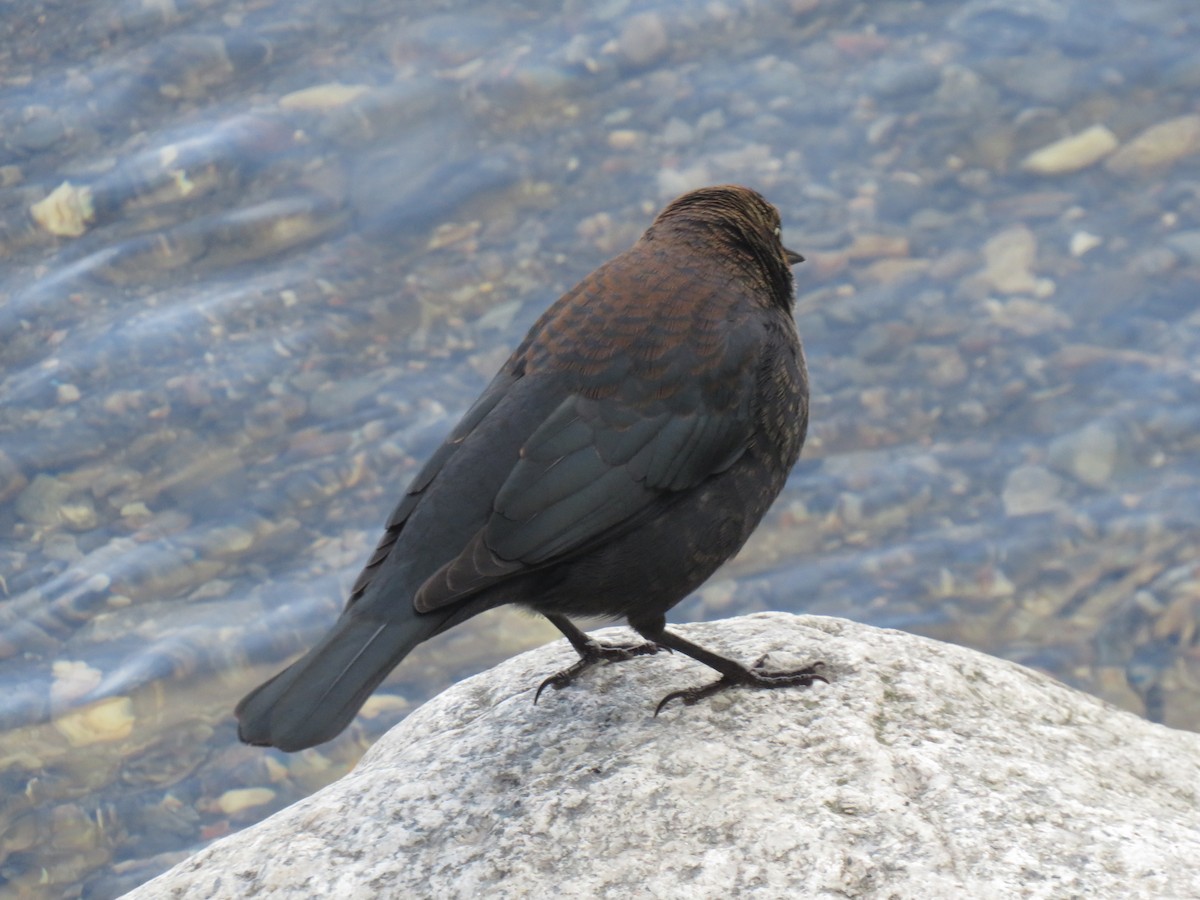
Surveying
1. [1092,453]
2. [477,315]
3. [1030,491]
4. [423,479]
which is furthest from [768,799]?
[477,315]

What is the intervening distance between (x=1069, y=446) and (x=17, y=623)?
5.50 meters

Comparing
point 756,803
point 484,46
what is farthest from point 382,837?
point 484,46

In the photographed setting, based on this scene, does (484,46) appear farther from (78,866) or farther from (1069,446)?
(78,866)

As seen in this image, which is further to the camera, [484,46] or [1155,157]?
[484,46]

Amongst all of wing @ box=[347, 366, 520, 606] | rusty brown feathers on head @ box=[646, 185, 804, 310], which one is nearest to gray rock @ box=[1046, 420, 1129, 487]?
rusty brown feathers on head @ box=[646, 185, 804, 310]

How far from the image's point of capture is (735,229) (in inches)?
172

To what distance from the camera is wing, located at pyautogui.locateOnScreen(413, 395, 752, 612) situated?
11.4 feet

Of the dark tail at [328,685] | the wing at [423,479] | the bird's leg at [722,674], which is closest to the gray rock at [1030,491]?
the bird's leg at [722,674]

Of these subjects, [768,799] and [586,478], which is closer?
[768,799]

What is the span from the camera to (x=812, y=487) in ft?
25.6

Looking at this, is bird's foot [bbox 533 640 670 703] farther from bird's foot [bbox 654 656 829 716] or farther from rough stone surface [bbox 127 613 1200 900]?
bird's foot [bbox 654 656 829 716]

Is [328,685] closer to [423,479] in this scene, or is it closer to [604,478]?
[423,479]

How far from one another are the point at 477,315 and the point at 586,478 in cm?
511

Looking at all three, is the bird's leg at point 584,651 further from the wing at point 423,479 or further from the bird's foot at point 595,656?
the wing at point 423,479
